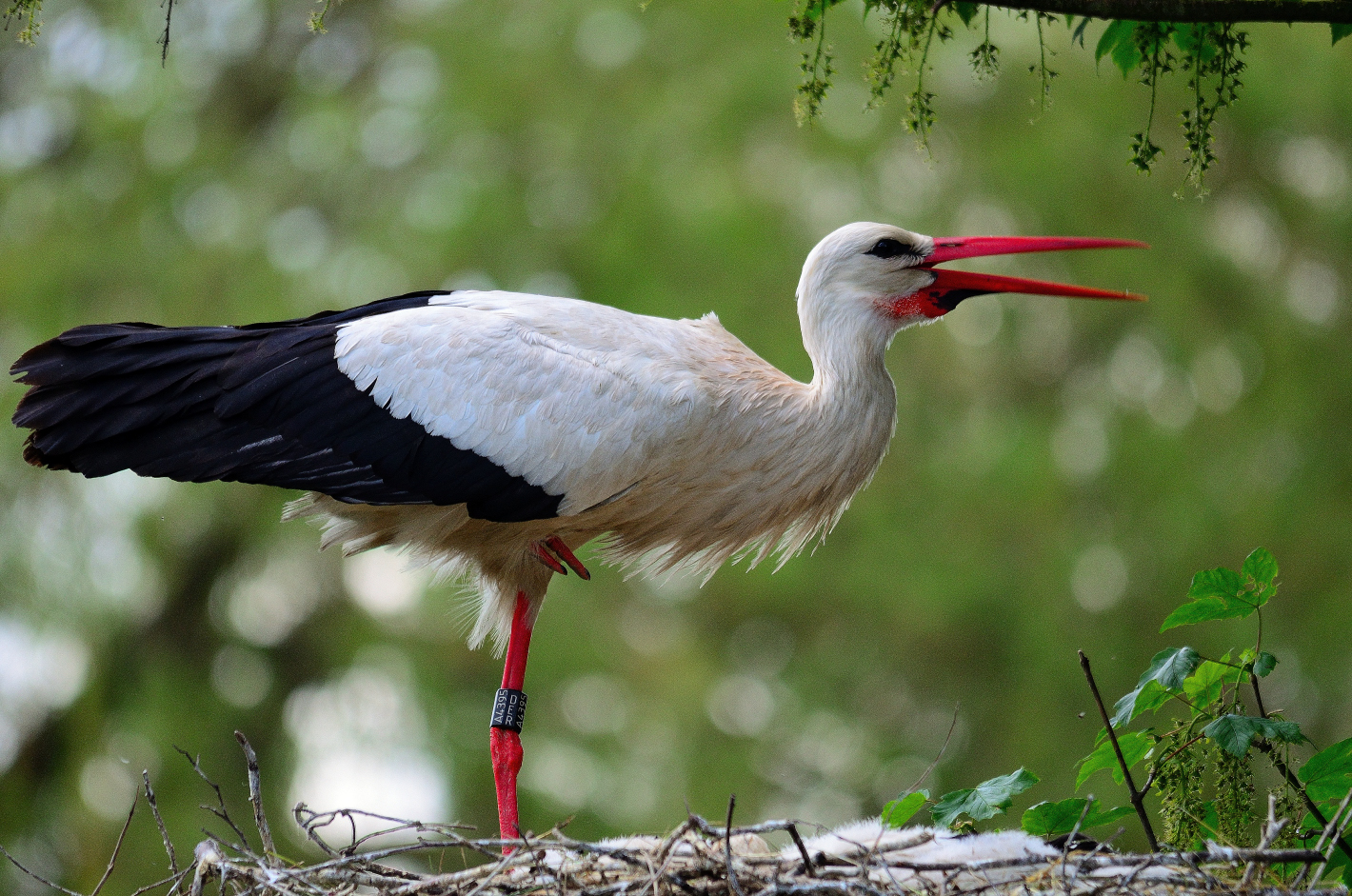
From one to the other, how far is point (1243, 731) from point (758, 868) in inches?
38.6

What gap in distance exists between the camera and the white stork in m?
3.81

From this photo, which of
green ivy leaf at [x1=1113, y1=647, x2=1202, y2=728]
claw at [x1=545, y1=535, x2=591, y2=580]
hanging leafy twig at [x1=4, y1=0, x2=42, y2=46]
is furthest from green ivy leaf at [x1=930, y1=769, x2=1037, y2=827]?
hanging leafy twig at [x1=4, y1=0, x2=42, y2=46]

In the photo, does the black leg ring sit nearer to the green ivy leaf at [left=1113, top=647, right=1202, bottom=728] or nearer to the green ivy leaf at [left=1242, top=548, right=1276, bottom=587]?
the green ivy leaf at [left=1113, top=647, right=1202, bottom=728]

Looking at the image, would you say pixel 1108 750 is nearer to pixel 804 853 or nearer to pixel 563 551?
pixel 804 853

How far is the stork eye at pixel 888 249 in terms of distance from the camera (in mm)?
4160

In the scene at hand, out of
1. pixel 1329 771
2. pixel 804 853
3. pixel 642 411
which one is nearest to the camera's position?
pixel 804 853

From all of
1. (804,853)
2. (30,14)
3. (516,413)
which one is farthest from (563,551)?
(30,14)

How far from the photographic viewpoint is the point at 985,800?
9.96ft

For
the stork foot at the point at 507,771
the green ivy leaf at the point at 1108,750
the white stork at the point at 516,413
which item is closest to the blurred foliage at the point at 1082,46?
the white stork at the point at 516,413

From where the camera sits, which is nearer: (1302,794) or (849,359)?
(1302,794)

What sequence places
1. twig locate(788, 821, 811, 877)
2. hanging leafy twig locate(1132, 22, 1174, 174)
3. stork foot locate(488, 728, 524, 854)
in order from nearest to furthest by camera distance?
twig locate(788, 821, 811, 877)
hanging leafy twig locate(1132, 22, 1174, 174)
stork foot locate(488, 728, 524, 854)

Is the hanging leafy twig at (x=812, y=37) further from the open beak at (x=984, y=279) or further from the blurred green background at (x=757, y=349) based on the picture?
the blurred green background at (x=757, y=349)

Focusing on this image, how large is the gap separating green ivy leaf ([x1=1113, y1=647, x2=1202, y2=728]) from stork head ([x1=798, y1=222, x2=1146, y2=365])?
4.63ft

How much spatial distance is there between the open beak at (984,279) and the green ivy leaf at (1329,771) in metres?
1.48
